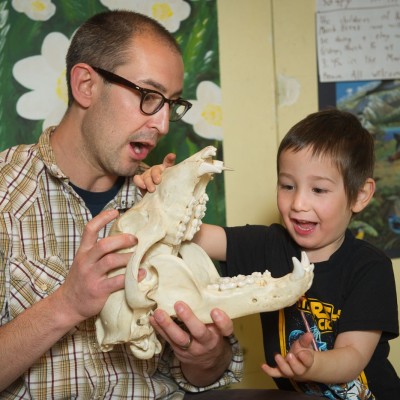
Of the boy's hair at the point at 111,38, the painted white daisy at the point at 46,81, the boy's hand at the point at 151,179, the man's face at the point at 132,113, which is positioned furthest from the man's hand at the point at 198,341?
the painted white daisy at the point at 46,81

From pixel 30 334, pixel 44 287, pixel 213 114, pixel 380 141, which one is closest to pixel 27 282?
pixel 44 287

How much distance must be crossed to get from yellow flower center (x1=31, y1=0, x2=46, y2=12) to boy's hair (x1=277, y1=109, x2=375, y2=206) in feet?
3.17

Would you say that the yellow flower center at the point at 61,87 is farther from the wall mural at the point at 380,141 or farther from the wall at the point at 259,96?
the wall mural at the point at 380,141

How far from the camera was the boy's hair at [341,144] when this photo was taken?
4.97ft

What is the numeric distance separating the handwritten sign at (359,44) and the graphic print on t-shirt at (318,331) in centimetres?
104

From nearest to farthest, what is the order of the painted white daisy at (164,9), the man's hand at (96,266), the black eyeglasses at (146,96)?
the man's hand at (96,266) → the black eyeglasses at (146,96) → the painted white daisy at (164,9)

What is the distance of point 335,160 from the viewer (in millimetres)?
1510

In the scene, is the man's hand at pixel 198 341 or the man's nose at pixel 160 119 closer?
the man's hand at pixel 198 341

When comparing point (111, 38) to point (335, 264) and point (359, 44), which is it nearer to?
point (335, 264)

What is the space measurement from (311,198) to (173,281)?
0.45 metres

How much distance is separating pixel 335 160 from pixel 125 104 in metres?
0.57

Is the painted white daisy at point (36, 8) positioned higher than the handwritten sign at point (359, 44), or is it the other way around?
the painted white daisy at point (36, 8)

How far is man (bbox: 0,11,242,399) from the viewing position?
1.35 meters

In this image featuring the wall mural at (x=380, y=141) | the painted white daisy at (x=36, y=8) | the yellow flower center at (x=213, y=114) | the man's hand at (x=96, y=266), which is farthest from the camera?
the wall mural at (x=380, y=141)
